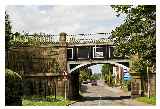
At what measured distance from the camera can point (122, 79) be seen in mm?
11414

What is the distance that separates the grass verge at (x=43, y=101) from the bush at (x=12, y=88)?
150 mm

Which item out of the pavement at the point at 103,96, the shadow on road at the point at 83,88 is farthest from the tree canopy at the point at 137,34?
the shadow on road at the point at 83,88

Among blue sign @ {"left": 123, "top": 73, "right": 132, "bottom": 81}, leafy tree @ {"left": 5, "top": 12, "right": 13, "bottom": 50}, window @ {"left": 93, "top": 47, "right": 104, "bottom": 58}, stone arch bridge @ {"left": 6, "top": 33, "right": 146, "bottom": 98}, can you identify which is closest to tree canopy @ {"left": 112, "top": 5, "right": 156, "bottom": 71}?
stone arch bridge @ {"left": 6, "top": 33, "right": 146, "bottom": 98}

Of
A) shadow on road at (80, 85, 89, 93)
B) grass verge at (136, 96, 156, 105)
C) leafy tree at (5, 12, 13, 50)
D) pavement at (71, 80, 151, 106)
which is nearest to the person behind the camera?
grass verge at (136, 96, 156, 105)

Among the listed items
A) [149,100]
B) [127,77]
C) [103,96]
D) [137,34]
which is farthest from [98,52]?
[149,100]

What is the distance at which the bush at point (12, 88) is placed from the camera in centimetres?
1022

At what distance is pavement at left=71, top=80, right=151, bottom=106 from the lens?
1087cm

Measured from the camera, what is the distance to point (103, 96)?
1164cm

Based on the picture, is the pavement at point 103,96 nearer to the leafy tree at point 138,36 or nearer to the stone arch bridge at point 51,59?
the stone arch bridge at point 51,59

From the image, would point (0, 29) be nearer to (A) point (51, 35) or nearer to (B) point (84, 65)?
(A) point (51, 35)

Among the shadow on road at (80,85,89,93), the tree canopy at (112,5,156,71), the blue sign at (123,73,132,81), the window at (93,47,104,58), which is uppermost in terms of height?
the tree canopy at (112,5,156,71)

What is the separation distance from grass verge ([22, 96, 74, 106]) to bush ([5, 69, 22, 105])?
0.15 metres

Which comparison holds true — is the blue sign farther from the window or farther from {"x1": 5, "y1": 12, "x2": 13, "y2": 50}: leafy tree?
{"x1": 5, "y1": 12, "x2": 13, "y2": 50}: leafy tree
